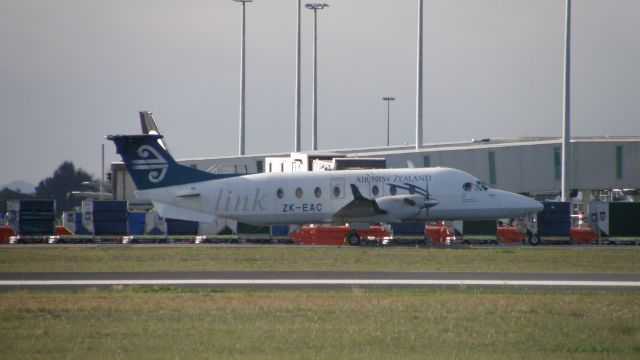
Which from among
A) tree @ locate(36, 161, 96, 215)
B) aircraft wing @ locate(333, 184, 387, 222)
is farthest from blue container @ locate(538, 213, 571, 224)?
tree @ locate(36, 161, 96, 215)

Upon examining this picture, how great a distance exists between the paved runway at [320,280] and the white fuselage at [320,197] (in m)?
14.0

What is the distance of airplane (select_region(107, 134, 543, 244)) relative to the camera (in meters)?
41.8

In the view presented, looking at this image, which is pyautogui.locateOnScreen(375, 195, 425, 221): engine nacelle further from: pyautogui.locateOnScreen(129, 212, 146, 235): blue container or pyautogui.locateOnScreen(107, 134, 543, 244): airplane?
pyautogui.locateOnScreen(129, 212, 146, 235): blue container

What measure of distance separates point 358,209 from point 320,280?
15844 millimetres

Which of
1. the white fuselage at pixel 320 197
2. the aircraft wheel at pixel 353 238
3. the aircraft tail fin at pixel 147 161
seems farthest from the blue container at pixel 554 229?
the aircraft tail fin at pixel 147 161

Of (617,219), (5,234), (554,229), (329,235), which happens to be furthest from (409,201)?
(5,234)

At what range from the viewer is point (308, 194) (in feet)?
140

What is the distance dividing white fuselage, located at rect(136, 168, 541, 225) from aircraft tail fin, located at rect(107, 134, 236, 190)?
385 mm

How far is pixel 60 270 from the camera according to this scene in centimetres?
2931

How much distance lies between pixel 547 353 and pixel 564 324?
2.96 m

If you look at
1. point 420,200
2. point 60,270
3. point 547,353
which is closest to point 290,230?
point 420,200

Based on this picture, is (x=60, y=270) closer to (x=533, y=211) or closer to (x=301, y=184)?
(x=301, y=184)

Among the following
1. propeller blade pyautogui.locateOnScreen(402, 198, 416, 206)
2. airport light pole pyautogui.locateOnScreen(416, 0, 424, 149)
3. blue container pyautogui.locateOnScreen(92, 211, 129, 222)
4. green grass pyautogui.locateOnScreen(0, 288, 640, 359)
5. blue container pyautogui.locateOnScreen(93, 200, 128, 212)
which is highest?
airport light pole pyautogui.locateOnScreen(416, 0, 424, 149)

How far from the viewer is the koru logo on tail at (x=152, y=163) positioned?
137 feet
